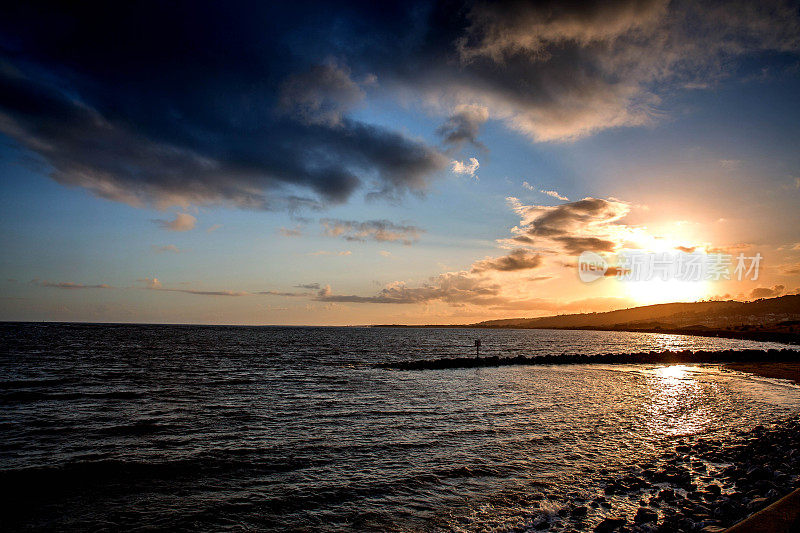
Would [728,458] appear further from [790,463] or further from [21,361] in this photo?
[21,361]

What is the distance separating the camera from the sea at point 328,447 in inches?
445

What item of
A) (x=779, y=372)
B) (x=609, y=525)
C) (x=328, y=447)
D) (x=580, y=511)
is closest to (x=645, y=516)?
(x=609, y=525)

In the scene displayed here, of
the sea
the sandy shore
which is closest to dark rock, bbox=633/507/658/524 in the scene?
the sea

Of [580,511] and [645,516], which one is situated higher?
[645,516]

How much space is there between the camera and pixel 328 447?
17.0 m

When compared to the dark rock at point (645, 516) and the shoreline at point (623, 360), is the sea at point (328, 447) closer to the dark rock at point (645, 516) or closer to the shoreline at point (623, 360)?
the dark rock at point (645, 516)

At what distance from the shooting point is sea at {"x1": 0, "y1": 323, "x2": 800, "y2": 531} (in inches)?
445

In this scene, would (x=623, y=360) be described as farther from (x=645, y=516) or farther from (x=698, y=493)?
(x=645, y=516)

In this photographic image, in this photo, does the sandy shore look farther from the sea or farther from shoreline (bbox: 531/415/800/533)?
shoreline (bbox: 531/415/800/533)

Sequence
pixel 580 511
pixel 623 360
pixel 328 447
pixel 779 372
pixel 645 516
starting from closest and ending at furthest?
1. pixel 645 516
2. pixel 580 511
3. pixel 328 447
4. pixel 779 372
5. pixel 623 360

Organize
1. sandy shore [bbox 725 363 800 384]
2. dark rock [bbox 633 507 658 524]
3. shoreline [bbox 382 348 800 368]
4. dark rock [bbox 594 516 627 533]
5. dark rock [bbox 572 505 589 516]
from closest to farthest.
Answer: dark rock [bbox 594 516 627 533] → dark rock [bbox 633 507 658 524] → dark rock [bbox 572 505 589 516] → sandy shore [bbox 725 363 800 384] → shoreline [bbox 382 348 800 368]

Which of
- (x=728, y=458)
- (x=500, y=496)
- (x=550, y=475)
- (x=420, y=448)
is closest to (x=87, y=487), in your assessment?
(x=420, y=448)

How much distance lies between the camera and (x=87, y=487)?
1296 centimetres

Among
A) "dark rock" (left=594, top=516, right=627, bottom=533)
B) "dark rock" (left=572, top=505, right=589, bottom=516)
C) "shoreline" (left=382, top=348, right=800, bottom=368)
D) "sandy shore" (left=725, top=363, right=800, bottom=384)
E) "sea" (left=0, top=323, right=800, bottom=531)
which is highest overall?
"dark rock" (left=594, top=516, right=627, bottom=533)
